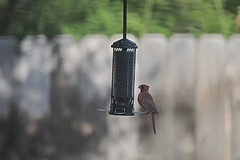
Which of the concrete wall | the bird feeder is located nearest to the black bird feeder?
the bird feeder

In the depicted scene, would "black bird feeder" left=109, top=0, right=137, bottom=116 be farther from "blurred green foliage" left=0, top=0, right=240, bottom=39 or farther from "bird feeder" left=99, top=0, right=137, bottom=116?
"blurred green foliage" left=0, top=0, right=240, bottom=39

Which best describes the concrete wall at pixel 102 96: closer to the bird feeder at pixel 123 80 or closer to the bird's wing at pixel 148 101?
the bird feeder at pixel 123 80

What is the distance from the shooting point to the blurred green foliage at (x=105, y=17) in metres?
5.09

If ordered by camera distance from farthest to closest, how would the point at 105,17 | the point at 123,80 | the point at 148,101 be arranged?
1. the point at 105,17
2. the point at 123,80
3. the point at 148,101

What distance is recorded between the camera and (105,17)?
200 inches

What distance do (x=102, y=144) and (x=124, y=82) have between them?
803mm

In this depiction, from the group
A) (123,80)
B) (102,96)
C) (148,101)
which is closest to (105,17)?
(102,96)

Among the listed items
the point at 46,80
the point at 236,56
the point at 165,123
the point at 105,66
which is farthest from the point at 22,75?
the point at 236,56

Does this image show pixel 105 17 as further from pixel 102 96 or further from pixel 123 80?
pixel 123 80

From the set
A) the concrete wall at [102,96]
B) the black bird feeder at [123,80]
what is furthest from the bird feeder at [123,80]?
the concrete wall at [102,96]

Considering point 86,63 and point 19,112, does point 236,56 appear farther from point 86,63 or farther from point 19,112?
point 19,112

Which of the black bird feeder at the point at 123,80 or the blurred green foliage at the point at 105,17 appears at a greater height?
the blurred green foliage at the point at 105,17

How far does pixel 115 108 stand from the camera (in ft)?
14.1

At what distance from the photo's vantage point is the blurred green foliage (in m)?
5.09
